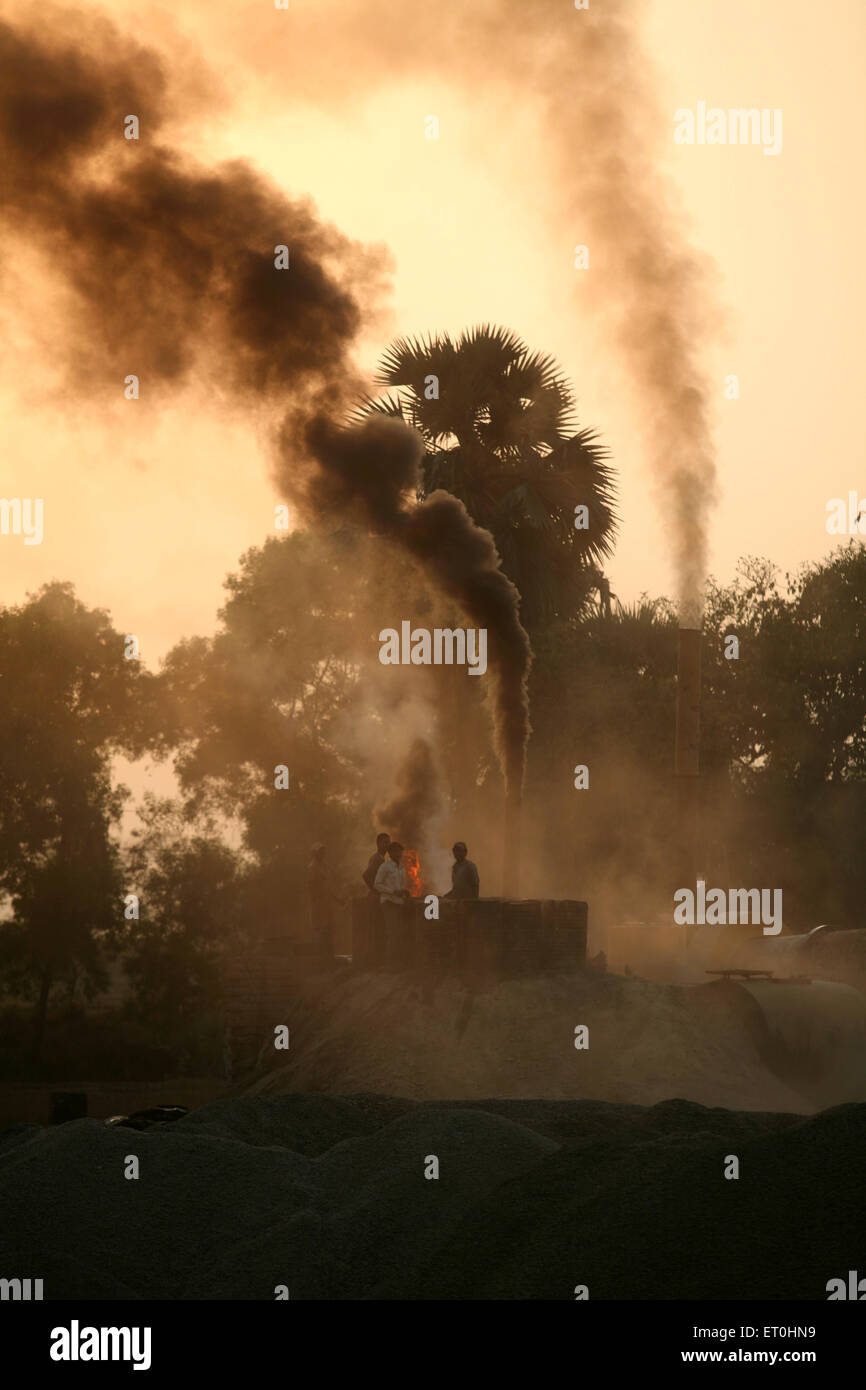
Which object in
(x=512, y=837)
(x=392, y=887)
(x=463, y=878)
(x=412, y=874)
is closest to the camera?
(x=463, y=878)

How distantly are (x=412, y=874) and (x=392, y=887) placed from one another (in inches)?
107

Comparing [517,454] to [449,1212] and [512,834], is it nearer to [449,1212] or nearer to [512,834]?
[512,834]

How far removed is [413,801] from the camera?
27766 millimetres

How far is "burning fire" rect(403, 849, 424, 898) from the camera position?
18734mm

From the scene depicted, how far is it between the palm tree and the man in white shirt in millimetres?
12541

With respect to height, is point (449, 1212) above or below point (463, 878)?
below

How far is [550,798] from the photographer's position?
35125 millimetres

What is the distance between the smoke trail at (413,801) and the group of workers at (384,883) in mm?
5794

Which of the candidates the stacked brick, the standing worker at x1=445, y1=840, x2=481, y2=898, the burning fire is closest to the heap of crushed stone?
the stacked brick

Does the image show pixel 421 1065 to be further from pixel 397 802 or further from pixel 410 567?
pixel 397 802

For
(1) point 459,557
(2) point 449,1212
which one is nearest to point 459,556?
(1) point 459,557
